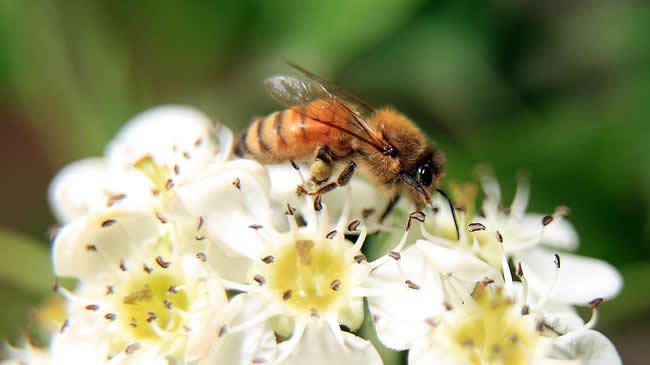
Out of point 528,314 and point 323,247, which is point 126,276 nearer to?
point 323,247

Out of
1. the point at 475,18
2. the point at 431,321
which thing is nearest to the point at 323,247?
the point at 431,321

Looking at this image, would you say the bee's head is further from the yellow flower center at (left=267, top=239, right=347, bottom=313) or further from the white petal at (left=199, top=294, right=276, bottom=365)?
the white petal at (left=199, top=294, right=276, bottom=365)

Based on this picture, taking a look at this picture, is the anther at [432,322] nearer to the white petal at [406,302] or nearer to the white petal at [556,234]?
the white petal at [406,302]

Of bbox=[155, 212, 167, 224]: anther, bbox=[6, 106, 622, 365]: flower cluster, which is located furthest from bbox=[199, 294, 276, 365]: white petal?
bbox=[155, 212, 167, 224]: anther

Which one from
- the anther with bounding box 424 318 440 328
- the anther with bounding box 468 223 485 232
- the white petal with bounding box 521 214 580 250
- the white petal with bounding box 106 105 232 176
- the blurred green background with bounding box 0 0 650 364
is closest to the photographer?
the anther with bounding box 424 318 440 328

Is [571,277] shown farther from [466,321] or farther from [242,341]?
[242,341]

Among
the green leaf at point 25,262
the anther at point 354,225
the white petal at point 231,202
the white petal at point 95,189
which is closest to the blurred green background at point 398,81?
the green leaf at point 25,262
